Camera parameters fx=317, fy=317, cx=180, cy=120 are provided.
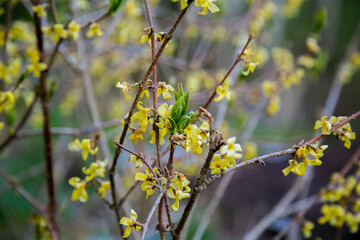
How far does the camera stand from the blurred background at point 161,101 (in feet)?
4.68

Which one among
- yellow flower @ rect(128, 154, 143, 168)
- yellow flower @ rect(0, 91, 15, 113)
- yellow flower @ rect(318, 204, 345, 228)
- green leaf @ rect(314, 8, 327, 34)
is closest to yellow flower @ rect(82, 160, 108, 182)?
yellow flower @ rect(128, 154, 143, 168)

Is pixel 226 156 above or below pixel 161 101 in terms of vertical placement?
below

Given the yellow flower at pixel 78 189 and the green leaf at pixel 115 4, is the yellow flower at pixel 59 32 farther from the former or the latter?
the yellow flower at pixel 78 189

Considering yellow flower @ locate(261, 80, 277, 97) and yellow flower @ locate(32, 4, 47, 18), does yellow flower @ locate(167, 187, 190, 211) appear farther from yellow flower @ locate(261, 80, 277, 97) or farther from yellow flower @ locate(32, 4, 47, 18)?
yellow flower @ locate(261, 80, 277, 97)

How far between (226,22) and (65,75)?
1.30 meters

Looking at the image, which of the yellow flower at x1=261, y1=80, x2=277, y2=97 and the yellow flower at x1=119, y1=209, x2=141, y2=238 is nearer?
the yellow flower at x1=119, y1=209, x2=141, y2=238

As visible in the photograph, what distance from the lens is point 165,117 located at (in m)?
0.58

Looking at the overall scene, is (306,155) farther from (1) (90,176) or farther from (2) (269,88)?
(2) (269,88)

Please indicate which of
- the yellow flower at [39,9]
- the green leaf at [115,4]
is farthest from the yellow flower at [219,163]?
the yellow flower at [39,9]

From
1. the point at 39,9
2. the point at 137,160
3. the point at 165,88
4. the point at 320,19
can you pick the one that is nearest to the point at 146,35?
the point at 165,88

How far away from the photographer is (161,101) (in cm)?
192

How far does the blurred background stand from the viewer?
1.43 metres

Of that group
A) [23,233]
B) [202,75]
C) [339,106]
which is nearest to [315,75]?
[202,75]

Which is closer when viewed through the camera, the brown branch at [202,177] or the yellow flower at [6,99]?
the brown branch at [202,177]
